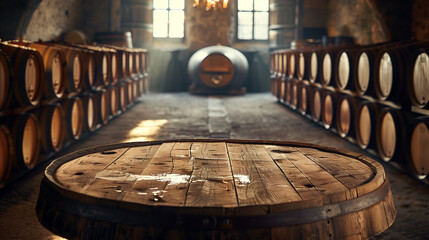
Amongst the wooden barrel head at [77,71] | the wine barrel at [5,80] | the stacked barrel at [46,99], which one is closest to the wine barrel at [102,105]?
the stacked barrel at [46,99]

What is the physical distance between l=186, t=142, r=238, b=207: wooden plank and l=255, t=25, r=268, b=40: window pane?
12567 mm

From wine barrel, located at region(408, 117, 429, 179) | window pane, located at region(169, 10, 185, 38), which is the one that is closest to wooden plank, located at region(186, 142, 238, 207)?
wine barrel, located at region(408, 117, 429, 179)

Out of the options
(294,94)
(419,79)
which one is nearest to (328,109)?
(294,94)

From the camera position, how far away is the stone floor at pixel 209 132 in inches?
123

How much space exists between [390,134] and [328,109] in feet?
7.32

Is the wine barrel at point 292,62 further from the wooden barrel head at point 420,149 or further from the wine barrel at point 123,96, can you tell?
the wooden barrel head at point 420,149

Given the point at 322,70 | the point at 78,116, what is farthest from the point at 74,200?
the point at 322,70

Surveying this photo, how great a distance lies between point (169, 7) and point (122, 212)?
13446 mm

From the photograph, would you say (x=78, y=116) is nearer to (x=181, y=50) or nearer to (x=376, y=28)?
(x=376, y=28)

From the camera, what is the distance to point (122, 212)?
4.48 feet

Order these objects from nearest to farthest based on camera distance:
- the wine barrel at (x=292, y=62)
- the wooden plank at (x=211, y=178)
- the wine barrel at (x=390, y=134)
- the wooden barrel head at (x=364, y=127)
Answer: the wooden plank at (x=211, y=178) < the wine barrel at (x=390, y=134) < the wooden barrel head at (x=364, y=127) < the wine barrel at (x=292, y=62)

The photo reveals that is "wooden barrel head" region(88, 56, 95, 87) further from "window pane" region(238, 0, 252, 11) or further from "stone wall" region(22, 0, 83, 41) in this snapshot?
"window pane" region(238, 0, 252, 11)

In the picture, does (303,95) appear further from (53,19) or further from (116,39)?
(53,19)

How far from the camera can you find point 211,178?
1.69 metres
